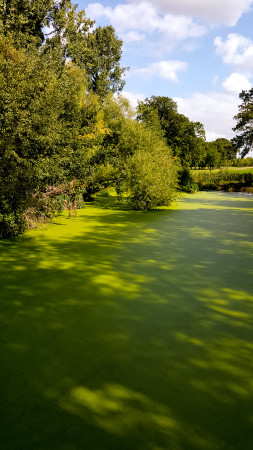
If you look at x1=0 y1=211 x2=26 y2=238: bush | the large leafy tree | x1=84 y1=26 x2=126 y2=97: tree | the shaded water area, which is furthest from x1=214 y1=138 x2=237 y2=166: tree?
the shaded water area

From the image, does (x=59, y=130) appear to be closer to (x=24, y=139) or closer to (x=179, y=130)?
(x=24, y=139)

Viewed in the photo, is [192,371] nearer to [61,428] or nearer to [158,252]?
[61,428]

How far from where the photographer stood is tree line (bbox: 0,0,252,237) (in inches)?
324

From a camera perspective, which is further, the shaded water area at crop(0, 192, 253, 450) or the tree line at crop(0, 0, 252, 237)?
the tree line at crop(0, 0, 252, 237)

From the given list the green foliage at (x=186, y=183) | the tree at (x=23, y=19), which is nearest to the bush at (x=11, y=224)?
the tree at (x=23, y=19)

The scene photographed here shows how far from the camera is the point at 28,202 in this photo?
8086 mm

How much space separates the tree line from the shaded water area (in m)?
2.89

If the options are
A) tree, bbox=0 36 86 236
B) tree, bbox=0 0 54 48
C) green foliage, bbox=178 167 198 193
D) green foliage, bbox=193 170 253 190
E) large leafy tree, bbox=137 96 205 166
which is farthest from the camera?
large leafy tree, bbox=137 96 205 166

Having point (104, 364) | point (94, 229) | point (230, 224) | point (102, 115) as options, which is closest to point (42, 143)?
point (94, 229)

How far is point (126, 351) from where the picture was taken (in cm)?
300

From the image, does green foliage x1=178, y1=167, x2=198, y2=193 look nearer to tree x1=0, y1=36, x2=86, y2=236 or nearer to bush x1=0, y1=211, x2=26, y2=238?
tree x1=0, y1=36, x2=86, y2=236

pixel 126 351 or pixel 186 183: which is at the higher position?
pixel 186 183

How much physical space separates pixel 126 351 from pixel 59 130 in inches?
307

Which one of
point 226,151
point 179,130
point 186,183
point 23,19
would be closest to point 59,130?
point 23,19
